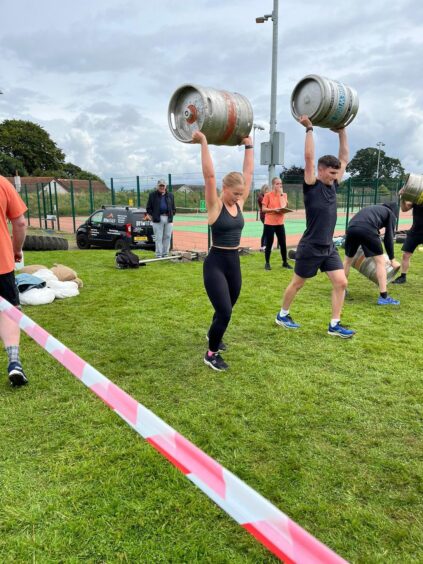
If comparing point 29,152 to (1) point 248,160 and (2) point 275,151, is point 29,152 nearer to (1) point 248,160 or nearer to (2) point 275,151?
(2) point 275,151

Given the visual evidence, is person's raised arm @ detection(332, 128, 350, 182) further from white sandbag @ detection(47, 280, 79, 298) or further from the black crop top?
white sandbag @ detection(47, 280, 79, 298)

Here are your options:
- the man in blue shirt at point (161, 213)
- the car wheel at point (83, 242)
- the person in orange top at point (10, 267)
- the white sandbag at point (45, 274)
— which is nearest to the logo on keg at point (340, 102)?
the person in orange top at point (10, 267)

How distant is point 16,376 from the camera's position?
11.4ft

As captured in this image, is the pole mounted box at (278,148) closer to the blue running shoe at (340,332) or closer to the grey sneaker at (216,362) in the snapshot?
the blue running shoe at (340,332)

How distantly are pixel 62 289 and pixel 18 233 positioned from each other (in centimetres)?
302

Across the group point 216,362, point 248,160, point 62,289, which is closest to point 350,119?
point 248,160

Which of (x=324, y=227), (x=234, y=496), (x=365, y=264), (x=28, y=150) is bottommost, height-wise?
(x=365, y=264)

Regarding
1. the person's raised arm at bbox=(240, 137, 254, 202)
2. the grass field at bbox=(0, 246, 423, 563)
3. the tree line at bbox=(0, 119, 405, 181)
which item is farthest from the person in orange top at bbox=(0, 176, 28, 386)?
the tree line at bbox=(0, 119, 405, 181)

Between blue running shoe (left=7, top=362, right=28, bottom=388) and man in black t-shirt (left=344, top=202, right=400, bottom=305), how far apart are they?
4468mm

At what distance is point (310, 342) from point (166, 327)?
1668 millimetres

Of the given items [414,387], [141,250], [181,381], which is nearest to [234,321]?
[181,381]

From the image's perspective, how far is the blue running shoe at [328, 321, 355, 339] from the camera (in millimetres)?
4738

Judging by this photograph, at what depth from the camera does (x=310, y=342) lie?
4.62 meters

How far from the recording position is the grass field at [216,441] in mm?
2035
